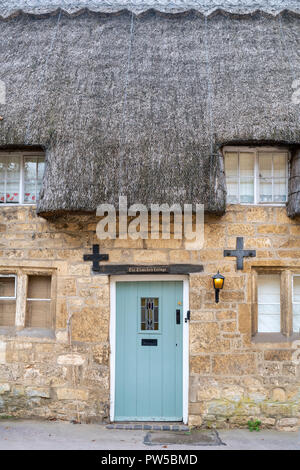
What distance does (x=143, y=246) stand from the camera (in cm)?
663

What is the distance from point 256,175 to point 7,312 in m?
4.41

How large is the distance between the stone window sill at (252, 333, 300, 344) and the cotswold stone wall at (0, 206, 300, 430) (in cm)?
3

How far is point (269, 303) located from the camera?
6.70 m

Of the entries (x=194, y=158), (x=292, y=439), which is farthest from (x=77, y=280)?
(x=292, y=439)

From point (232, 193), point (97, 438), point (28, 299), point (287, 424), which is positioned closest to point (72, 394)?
point (97, 438)

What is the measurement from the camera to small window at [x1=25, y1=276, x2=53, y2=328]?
6.84 meters

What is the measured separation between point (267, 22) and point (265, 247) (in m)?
4.21

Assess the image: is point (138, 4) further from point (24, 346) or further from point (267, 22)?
point (24, 346)

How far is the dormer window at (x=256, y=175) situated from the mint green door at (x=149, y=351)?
1707 millimetres

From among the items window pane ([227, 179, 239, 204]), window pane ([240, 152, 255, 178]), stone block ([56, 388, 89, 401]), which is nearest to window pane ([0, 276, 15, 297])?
stone block ([56, 388, 89, 401])

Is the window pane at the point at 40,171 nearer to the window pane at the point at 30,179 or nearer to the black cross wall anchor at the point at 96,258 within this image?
the window pane at the point at 30,179

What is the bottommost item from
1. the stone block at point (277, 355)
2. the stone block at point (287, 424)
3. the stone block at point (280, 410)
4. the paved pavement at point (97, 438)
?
the paved pavement at point (97, 438)

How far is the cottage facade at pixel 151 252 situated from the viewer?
20.5 feet

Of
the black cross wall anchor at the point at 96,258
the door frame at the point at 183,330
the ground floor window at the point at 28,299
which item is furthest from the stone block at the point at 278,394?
the ground floor window at the point at 28,299
